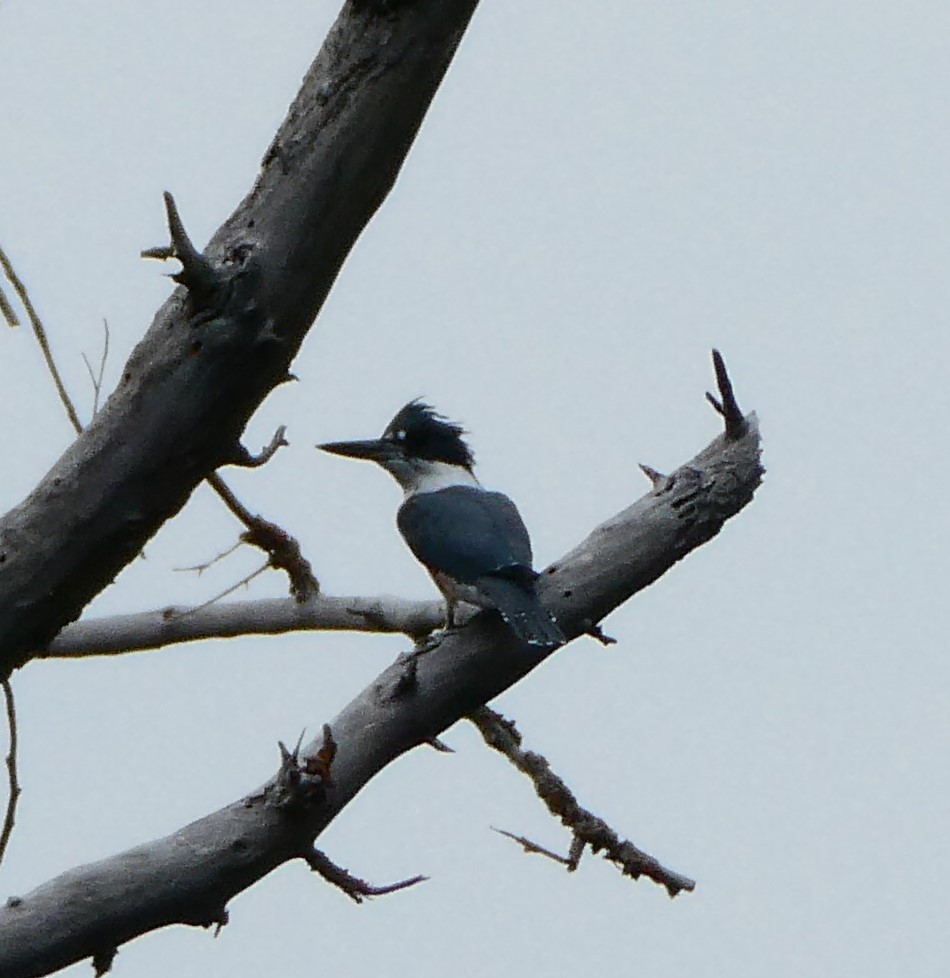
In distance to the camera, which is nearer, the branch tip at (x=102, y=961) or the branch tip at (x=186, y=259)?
the branch tip at (x=186, y=259)

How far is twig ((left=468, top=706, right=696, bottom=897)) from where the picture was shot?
136 inches

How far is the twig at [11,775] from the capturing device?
2.86m

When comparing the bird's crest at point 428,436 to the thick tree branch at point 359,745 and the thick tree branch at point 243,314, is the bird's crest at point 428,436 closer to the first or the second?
the thick tree branch at point 359,745

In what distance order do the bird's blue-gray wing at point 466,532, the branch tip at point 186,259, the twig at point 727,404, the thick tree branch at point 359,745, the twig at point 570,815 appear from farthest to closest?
the bird's blue-gray wing at point 466,532, the twig at point 570,815, the twig at point 727,404, the thick tree branch at point 359,745, the branch tip at point 186,259

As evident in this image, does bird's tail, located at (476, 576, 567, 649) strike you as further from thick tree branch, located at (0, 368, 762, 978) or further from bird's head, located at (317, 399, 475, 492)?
bird's head, located at (317, 399, 475, 492)

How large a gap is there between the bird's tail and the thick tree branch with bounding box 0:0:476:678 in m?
1.13

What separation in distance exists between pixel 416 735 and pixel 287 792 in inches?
16.1

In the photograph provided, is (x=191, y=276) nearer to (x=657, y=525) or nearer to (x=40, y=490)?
(x=40, y=490)

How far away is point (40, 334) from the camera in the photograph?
2.62 metres

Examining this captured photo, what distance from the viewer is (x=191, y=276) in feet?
6.91

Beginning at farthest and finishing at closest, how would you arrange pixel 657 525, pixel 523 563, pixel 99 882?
pixel 523 563
pixel 657 525
pixel 99 882

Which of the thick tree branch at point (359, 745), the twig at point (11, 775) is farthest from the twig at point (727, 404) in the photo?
the twig at point (11, 775)

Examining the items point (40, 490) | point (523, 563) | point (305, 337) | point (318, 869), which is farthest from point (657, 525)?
point (40, 490)

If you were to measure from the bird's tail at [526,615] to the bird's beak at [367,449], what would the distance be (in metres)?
1.85
